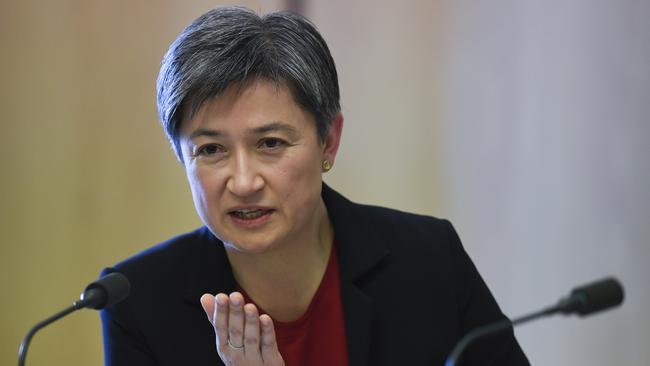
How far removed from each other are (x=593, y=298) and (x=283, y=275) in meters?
0.82

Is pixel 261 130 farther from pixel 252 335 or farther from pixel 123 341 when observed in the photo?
pixel 123 341

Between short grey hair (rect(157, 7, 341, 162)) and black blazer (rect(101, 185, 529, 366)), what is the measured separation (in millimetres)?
288

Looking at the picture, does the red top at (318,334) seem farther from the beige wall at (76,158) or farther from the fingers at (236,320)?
the beige wall at (76,158)

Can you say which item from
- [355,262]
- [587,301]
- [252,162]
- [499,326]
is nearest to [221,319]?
[252,162]

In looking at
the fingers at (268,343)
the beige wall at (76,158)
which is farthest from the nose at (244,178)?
the beige wall at (76,158)

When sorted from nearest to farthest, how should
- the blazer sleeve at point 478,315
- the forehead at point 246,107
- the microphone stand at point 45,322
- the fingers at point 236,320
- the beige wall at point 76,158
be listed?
the microphone stand at point 45,322
the fingers at point 236,320
the forehead at point 246,107
the blazer sleeve at point 478,315
the beige wall at point 76,158

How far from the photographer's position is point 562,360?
8.80ft

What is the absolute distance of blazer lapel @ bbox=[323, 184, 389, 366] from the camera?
1.84 metres

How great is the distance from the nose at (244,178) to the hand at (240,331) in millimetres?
193

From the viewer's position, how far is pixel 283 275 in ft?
6.24

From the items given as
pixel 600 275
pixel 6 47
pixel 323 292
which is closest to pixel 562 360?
pixel 600 275

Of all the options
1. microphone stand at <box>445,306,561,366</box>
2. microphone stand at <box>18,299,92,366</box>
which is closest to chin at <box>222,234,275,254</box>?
microphone stand at <box>18,299,92,366</box>

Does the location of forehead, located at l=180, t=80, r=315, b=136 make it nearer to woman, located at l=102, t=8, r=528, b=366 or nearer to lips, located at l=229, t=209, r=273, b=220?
woman, located at l=102, t=8, r=528, b=366

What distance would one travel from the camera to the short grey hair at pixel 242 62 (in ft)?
5.49
